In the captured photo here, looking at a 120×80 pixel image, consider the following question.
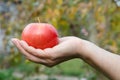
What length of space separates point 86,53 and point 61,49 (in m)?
0.19

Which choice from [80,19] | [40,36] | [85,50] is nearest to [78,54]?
→ [85,50]

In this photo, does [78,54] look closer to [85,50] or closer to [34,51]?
[85,50]

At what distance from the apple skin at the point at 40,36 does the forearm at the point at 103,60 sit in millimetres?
337

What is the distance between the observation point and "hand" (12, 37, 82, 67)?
95.1 inches

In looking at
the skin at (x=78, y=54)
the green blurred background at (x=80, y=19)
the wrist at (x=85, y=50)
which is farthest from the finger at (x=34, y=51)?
the green blurred background at (x=80, y=19)

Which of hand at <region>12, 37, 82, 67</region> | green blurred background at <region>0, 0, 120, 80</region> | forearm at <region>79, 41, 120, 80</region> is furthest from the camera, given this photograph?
green blurred background at <region>0, 0, 120, 80</region>

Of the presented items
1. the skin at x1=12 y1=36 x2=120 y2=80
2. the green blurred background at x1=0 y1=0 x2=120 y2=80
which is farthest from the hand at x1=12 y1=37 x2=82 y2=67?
the green blurred background at x1=0 y1=0 x2=120 y2=80

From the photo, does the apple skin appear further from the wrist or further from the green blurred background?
the green blurred background

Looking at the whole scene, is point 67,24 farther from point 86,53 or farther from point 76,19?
point 86,53

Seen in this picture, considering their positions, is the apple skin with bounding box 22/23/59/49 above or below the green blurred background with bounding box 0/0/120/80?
above

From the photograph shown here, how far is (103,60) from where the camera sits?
2.25m

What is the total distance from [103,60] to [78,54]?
0.57 ft

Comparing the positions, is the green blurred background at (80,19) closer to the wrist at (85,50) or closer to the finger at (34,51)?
the finger at (34,51)

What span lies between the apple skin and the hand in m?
0.07
